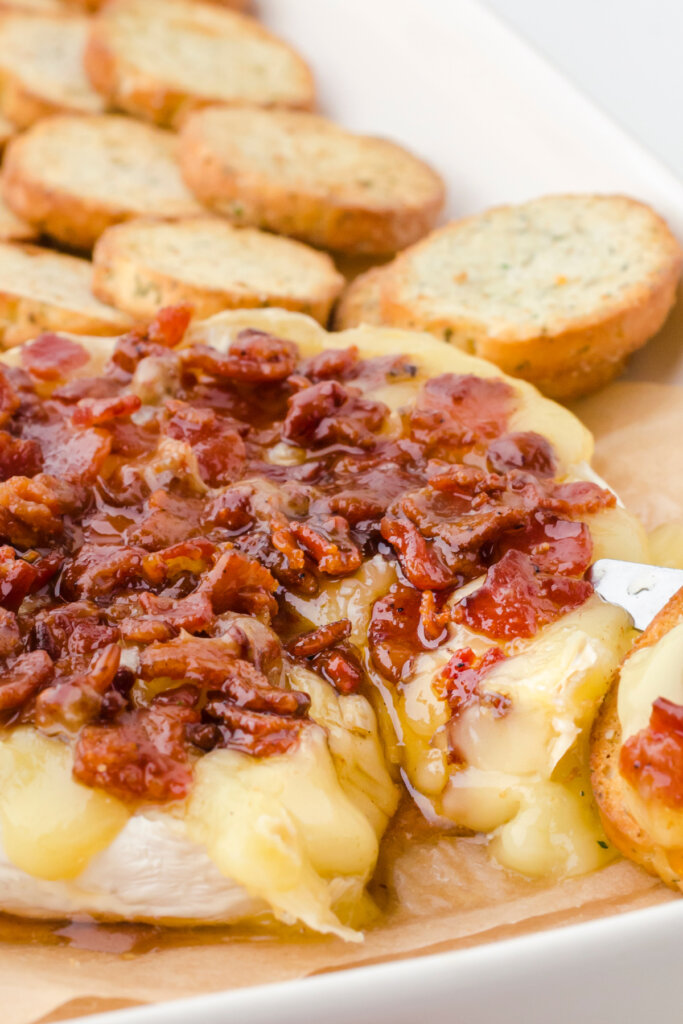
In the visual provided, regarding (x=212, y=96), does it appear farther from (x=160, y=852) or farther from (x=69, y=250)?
(x=160, y=852)

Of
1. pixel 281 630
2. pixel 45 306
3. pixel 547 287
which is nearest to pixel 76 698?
pixel 281 630

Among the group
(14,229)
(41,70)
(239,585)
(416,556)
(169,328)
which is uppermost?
(416,556)

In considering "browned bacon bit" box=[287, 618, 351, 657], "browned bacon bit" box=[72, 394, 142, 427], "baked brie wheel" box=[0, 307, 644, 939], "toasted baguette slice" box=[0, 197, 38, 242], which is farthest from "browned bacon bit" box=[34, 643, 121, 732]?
"toasted baguette slice" box=[0, 197, 38, 242]

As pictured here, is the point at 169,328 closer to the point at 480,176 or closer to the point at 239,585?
the point at 239,585

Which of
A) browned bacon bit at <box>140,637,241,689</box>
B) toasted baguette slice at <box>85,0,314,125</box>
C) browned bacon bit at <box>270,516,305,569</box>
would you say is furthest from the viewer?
toasted baguette slice at <box>85,0,314,125</box>

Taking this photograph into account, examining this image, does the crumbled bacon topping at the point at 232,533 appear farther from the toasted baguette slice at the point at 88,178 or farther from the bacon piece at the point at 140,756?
the toasted baguette slice at the point at 88,178

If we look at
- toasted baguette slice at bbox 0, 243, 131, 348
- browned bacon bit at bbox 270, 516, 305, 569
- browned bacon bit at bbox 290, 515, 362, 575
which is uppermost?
browned bacon bit at bbox 290, 515, 362, 575

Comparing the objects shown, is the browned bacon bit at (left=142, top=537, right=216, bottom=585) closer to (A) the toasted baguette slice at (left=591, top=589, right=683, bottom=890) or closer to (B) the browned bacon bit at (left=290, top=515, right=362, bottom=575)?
(B) the browned bacon bit at (left=290, top=515, right=362, bottom=575)

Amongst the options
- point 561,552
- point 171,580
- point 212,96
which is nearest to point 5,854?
point 171,580
